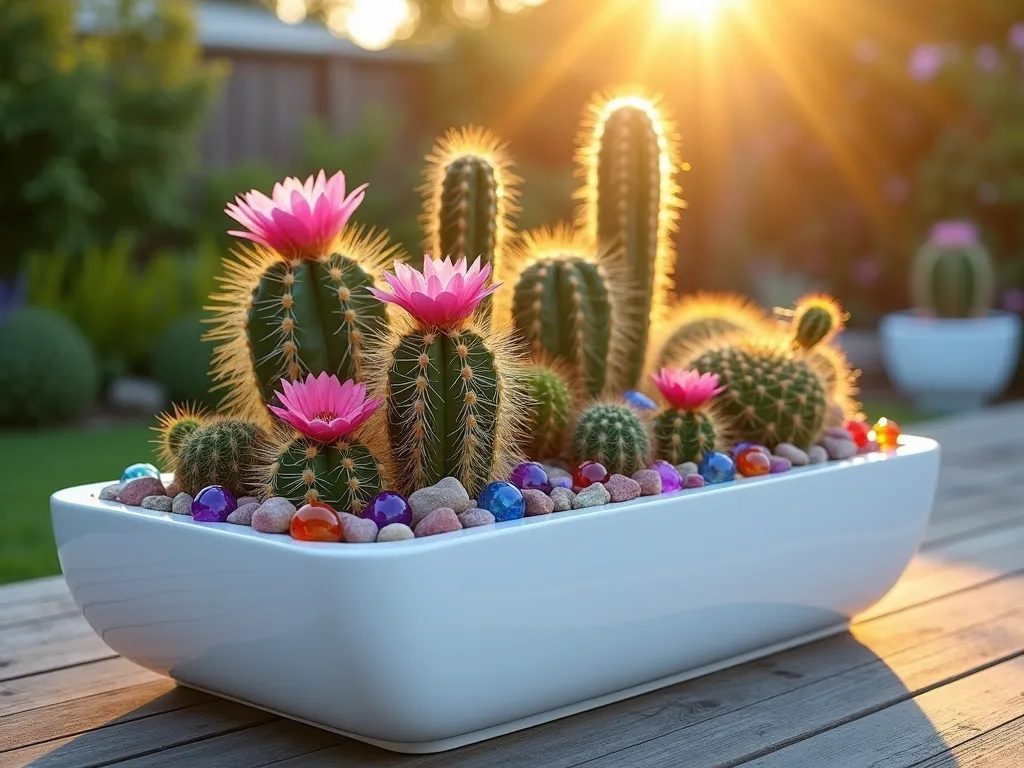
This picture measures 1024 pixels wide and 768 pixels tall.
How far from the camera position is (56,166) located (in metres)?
5.97

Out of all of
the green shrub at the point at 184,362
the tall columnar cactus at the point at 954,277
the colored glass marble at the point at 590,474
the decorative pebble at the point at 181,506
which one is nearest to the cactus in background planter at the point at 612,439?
the colored glass marble at the point at 590,474

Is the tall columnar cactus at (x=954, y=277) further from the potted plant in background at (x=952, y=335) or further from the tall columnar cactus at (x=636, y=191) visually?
the tall columnar cactus at (x=636, y=191)

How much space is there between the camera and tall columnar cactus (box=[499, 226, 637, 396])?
1.94m

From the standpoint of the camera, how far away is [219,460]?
1.61 meters

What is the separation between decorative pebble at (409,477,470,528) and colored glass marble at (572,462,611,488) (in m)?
0.21

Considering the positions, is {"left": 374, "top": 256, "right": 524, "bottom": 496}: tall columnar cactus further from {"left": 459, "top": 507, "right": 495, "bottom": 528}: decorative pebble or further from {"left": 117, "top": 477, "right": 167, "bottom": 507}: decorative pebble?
{"left": 117, "top": 477, "right": 167, "bottom": 507}: decorative pebble

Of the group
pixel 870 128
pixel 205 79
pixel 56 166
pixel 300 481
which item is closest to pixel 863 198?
pixel 870 128

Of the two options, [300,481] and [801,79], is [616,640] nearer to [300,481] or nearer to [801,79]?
[300,481]

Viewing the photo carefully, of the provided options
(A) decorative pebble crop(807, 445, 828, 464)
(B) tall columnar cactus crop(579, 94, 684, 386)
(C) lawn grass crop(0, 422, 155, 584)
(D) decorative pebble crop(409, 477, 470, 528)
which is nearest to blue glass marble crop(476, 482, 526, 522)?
(D) decorative pebble crop(409, 477, 470, 528)

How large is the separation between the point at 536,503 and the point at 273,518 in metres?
0.30

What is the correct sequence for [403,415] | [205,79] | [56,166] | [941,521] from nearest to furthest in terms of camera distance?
[403,415]
[941,521]
[56,166]
[205,79]

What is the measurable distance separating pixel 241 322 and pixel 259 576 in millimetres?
431

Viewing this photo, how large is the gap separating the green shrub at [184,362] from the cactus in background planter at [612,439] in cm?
379

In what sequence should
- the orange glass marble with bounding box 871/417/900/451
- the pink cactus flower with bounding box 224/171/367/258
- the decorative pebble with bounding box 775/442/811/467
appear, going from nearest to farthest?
the pink cactus flower with bounding box 224/171/367/258, the decorative pebble with bounding box 775/442/811/467, the orange glass marble with bounding box 871/417/900/451
